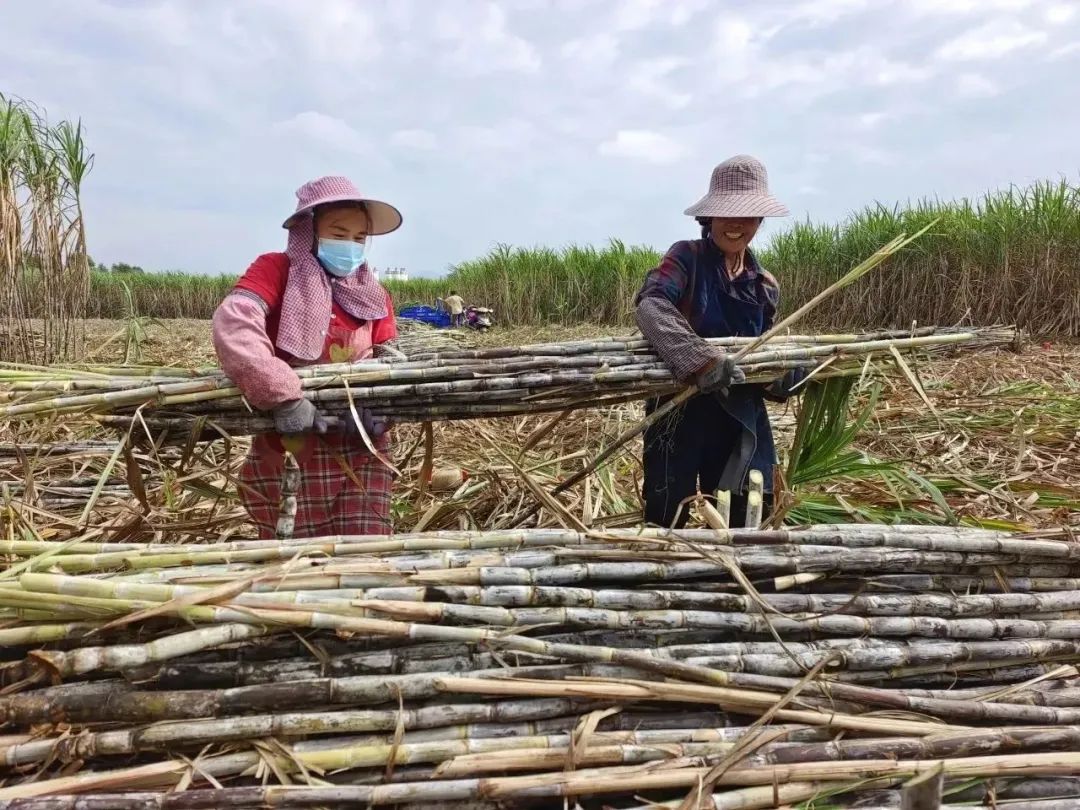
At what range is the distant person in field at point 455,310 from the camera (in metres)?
12.7

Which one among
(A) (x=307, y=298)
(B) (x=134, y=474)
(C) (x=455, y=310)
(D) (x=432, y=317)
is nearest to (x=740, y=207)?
(A) (x=307, y=298)

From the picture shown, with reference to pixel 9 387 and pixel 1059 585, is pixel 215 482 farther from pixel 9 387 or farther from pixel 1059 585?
pixel 1059 585

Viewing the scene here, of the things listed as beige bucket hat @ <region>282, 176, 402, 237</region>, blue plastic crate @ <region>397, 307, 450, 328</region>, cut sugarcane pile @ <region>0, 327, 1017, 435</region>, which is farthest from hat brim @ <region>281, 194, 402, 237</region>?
blue plastic crate @ <region>397, 307, 450, 328</region>

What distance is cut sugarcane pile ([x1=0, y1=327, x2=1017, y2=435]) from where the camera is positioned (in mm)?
1705

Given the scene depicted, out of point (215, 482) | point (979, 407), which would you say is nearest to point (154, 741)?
point (215, 482)

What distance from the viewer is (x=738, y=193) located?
2.18 meters

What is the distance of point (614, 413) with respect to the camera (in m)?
4.48

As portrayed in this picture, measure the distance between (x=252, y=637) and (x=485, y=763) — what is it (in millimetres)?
466

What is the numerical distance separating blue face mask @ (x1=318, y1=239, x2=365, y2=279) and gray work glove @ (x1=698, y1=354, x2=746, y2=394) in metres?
1.09

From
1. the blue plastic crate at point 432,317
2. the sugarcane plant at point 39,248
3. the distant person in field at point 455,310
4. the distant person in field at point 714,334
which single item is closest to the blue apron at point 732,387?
the distant person in field at point 714,334

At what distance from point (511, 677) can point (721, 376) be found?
42.7 inches

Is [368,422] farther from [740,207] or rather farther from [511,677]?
[740,207]

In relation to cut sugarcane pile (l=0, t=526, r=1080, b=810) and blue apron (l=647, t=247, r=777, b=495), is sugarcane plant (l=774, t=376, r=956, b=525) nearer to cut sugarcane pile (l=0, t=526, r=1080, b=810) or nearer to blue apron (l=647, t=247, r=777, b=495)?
blue apron (l=647, t=247, r=777, b=495)

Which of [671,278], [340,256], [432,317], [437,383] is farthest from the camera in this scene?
[432,317]
